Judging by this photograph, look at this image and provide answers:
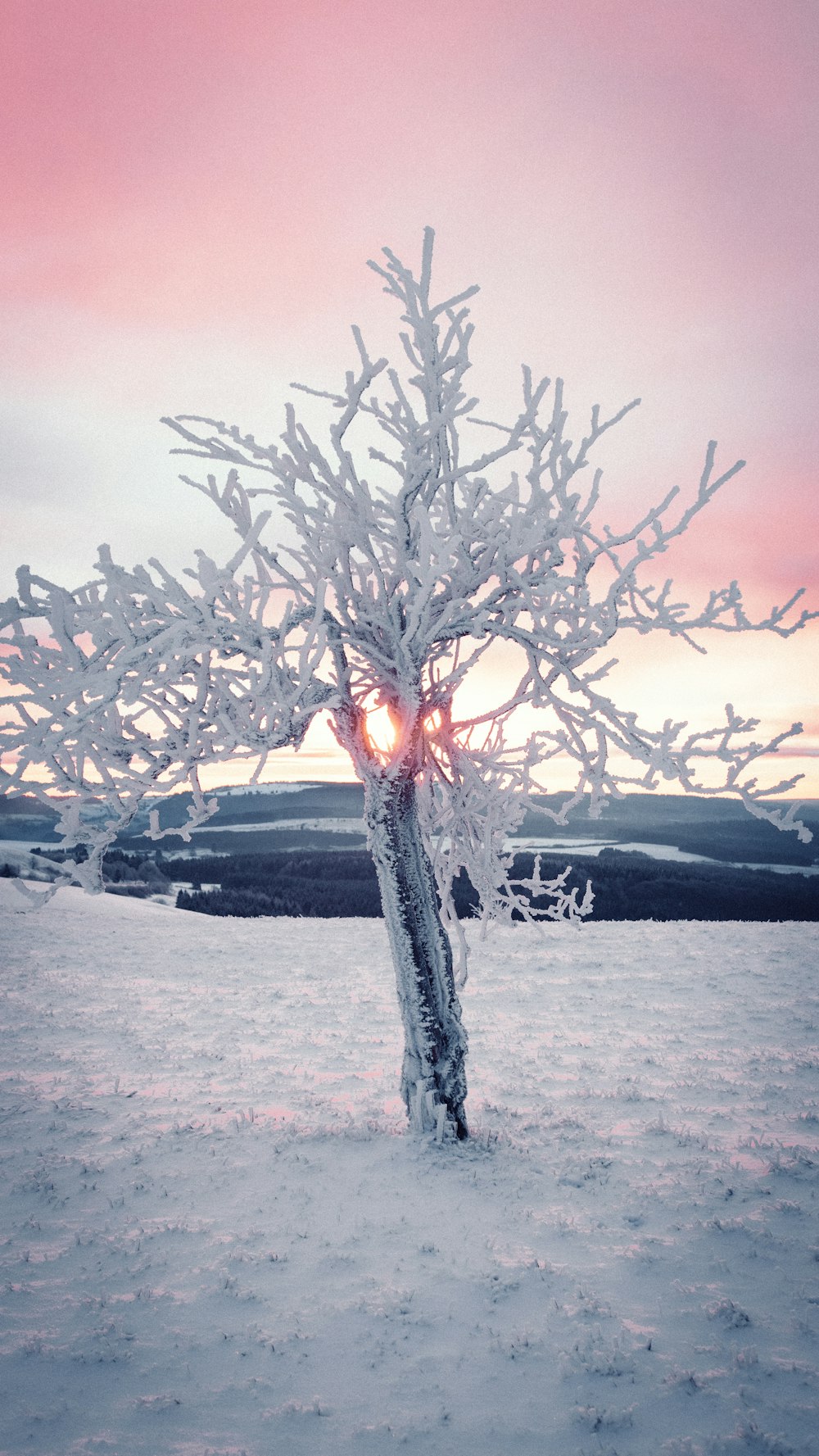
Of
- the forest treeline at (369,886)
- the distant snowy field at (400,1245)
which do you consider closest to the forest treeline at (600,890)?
the forest treeline at (369,886)

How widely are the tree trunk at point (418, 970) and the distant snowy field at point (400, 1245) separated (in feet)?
1.26

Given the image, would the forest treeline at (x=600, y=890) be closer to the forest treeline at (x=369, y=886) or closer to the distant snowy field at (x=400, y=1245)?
the forest treeline at (x=369, y=886)

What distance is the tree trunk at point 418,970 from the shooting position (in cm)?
541

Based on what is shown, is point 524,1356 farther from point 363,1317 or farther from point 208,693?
point 208,693

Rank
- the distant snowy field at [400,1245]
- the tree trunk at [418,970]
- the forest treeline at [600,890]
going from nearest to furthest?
1. the distant snowy field at [400,1245]
2. the tree trunk at [418,970]
3. the forest treeline at [600,890]

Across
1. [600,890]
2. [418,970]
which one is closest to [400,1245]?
[418,970]

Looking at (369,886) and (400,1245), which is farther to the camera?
(369,886)

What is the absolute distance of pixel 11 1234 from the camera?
4.36 m

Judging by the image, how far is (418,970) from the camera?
5.41m

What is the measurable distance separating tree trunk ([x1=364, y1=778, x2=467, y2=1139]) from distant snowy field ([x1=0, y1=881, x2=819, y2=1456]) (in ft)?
1.26

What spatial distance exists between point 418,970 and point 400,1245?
175 cm

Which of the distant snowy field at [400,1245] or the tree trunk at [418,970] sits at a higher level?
the tree trunk at [418,970]

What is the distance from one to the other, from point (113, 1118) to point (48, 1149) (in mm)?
681

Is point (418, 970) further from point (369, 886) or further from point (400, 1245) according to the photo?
point (369, 886)
